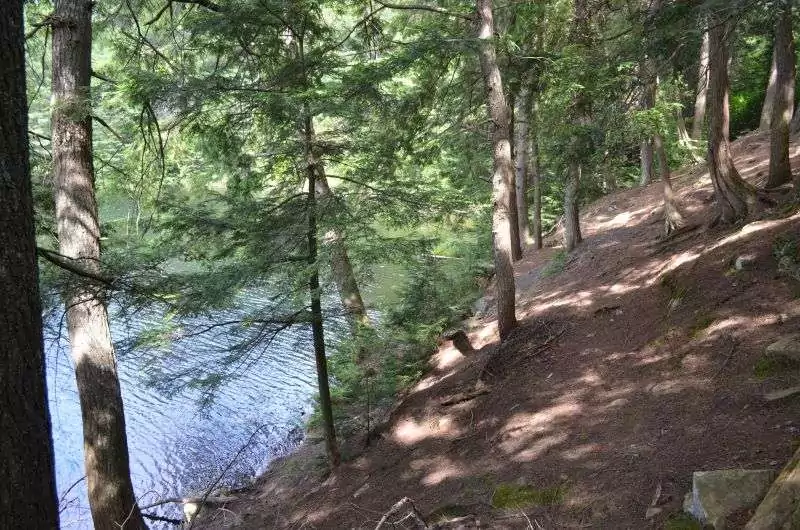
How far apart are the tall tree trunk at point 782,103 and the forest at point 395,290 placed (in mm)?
33

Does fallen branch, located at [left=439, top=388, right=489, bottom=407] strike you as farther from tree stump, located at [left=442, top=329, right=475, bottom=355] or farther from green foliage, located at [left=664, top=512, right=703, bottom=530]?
green foliage, located at [left=664, top=512, right=703, bottom=530]

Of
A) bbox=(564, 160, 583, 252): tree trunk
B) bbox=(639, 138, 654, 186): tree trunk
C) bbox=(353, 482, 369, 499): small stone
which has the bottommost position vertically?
bbox=(353, 482, 369, 499): small stone

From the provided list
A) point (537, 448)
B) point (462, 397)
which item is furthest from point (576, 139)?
point (537, 448)

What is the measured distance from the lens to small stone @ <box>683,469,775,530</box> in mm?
3496

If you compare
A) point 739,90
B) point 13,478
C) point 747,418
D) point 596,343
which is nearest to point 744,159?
point 739,90

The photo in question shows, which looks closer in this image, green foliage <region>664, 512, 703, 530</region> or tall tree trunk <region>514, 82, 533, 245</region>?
green foliage <region>664, 512, 703, 530</region>

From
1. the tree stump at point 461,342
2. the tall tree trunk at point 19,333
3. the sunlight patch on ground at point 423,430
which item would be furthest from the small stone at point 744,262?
the tall tree trunk at point 19,333

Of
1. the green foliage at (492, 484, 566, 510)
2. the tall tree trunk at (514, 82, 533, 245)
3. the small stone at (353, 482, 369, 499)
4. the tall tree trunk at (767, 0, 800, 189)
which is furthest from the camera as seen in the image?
the tall tree trunk at (514, 82, 533, 245)

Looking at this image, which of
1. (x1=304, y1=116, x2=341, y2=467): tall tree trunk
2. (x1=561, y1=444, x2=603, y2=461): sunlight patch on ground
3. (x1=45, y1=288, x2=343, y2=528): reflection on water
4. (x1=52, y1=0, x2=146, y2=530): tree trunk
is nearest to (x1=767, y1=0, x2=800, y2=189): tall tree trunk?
(x1=561, y1=444, x2=603, y2=461): sunlight patch on ground

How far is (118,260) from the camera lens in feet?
18.1

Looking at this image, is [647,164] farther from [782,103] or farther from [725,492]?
[725,492]

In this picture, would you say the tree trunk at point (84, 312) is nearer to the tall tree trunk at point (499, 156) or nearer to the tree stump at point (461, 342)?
the tall tree trunk at point (499, 156)

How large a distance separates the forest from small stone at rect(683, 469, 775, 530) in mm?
20

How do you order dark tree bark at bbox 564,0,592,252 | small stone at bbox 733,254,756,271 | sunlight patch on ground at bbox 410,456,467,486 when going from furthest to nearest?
dark tree bark at bbox 564,0,592,252
small stone at bbox 733,254,756,271
sunlight patch on ground at bbox 410,456,467,486
